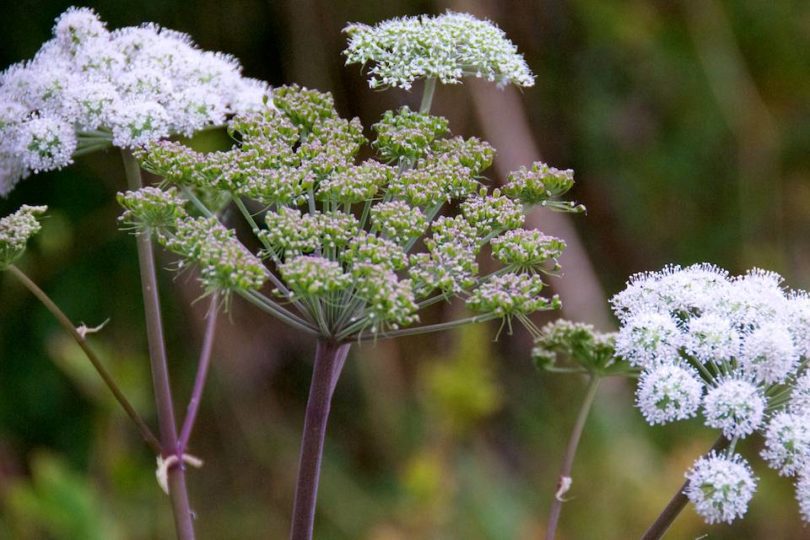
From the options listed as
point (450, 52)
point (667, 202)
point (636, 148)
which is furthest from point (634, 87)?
point (450, 52)

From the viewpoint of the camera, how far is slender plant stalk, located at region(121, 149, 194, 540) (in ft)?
7.53

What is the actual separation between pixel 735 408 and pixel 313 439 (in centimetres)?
95

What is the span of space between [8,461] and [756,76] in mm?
5213

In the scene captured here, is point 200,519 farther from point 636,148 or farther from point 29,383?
point 636,148

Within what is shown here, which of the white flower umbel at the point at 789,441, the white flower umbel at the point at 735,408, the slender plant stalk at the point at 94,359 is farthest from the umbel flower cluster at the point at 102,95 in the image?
Result: the white flower umbel at the point at 789,441

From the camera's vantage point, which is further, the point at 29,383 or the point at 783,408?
the point at 29,383

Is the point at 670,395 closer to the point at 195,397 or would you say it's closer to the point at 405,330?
the point at 405,330

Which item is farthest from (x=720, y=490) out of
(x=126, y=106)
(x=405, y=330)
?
(x=126, y=106)

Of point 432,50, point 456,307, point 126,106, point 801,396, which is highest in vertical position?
point 456,307

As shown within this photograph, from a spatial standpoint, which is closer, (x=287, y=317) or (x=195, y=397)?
(x=287, y=317)

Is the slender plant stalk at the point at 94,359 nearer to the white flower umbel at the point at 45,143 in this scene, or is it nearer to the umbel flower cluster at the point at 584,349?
the white flower umbel at the point at 45,143

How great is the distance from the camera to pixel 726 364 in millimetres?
2012

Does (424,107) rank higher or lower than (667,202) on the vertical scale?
lower

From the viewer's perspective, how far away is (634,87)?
6.27m
